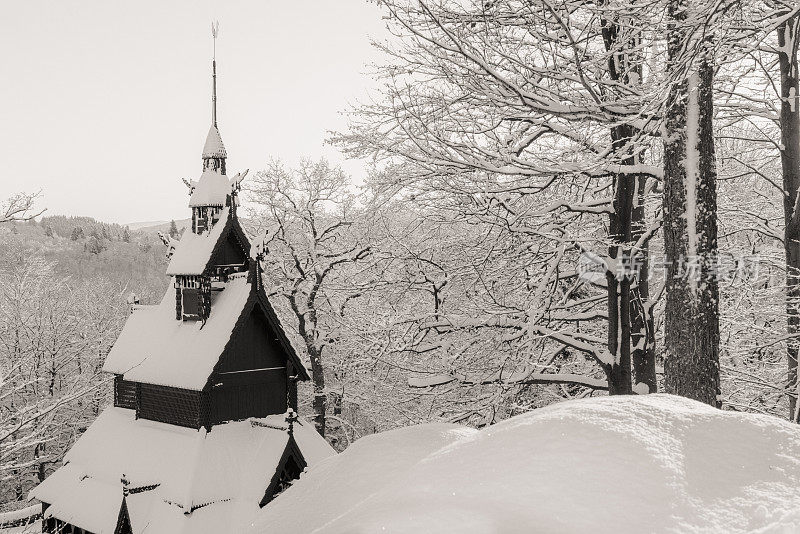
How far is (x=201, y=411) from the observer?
642 inches

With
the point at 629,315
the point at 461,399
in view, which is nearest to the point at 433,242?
the point at 461,399

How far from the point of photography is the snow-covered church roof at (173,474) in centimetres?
1470

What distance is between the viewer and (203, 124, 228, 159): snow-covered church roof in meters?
19.5

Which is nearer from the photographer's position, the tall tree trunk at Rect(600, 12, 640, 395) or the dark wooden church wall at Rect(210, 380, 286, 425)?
the tall tree trunk at Rect(600, 12, 640, 395)

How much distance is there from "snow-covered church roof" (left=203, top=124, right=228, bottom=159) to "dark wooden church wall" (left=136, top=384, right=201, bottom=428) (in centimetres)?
732

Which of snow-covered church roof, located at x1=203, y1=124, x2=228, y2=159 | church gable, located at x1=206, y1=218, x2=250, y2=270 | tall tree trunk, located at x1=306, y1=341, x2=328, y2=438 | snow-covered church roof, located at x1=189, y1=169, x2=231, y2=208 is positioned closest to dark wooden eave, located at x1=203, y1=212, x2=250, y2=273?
church gable, located at x1=206, y1=218, x2=250, y2=270

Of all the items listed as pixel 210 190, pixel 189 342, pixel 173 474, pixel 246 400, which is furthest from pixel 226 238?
pixel 173 474

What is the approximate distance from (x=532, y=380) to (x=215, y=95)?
16628 mm

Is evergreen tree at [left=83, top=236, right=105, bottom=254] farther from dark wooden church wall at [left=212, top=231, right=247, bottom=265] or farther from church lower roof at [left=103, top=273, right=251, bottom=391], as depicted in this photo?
dark wooden church wall at [left=212, top=231, right=247, bottom=265]

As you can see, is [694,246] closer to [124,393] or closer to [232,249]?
[232,249]

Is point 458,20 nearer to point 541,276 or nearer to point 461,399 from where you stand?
point 541,276

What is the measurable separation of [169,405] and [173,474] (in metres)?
2.50

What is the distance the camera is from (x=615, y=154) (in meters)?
6.97

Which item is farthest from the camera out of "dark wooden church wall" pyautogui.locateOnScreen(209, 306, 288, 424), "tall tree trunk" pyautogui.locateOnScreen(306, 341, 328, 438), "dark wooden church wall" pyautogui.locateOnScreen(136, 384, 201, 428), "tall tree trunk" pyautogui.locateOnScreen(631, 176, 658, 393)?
"tall tree trunk" pyautogui.locateOnScreen(306, 341, 328, 438)
